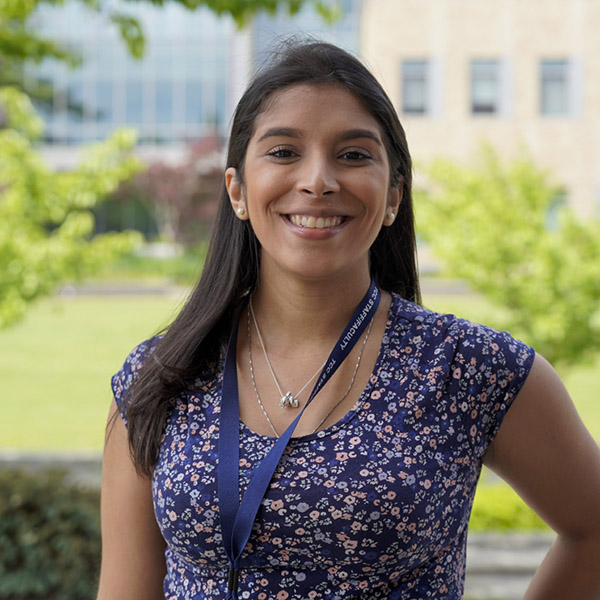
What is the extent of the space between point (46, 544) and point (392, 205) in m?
3.87

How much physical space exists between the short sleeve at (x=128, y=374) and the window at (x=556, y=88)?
97.3 feet

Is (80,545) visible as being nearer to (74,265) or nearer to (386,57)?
(74,265)

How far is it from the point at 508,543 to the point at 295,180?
4906 millimetres

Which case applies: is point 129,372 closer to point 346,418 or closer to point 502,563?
point 346,418

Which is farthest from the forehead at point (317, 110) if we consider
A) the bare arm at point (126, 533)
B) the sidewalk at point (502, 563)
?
the sidewalk at point (502, 563)

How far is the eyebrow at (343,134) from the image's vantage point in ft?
6.40

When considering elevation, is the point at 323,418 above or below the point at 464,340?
below

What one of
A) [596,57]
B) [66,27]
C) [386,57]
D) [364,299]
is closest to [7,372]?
[364,299]

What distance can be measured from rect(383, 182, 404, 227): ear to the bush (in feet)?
11.9

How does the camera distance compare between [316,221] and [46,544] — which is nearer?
[316,221]

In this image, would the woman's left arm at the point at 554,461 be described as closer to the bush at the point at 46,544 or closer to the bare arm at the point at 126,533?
the bare arm at the point at 126,533

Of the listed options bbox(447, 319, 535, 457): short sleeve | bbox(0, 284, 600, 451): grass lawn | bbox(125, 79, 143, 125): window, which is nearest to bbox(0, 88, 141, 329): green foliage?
bbox(0, 284, 600, 451): grass lawn

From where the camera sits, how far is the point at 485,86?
30.0m

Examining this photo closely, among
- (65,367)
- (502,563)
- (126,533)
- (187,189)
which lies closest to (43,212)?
A: (502,563)
